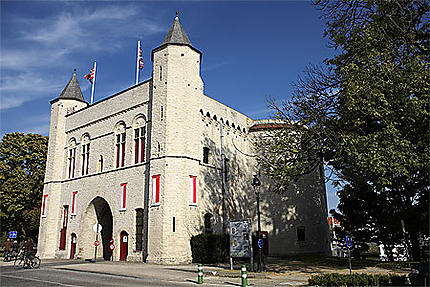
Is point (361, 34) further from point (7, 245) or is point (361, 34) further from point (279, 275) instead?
point (7, 245)

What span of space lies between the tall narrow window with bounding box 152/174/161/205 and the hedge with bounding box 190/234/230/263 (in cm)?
332

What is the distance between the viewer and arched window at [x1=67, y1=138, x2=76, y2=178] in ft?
105

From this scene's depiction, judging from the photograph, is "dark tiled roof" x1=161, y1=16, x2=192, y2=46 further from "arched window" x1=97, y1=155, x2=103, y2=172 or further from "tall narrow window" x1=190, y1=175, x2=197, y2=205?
"arched window" x1=97, y1=155, x2=103, y2=172

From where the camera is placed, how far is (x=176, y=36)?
26.0 meters

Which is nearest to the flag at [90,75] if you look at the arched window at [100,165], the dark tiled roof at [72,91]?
the dark tiled roof at [72,91]

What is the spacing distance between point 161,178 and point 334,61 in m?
12.3

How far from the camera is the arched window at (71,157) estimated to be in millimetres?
31906

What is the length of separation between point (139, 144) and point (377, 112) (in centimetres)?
1676

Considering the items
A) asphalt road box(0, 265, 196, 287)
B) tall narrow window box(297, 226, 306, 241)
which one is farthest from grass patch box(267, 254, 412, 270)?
asphalt road box(0, 265, 196, 287)

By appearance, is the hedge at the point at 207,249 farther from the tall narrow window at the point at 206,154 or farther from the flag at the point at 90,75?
the flag at the point at 90,75

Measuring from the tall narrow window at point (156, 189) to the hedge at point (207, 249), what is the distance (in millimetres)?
3323

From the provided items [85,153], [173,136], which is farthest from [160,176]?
[85,153]

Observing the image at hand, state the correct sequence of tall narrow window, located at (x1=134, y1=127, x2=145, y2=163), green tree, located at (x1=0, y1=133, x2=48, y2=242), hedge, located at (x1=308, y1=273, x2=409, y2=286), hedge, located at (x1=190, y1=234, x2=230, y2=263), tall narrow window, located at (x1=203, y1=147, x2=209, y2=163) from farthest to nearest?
green tree, located at (x1=0, y1=133, x2=48, y2=242)
tall narrow window, located at (x1=203, y1=147, x2=209, y2=163)
tall narrow window, located at (x1=134, y1=127, x2=145, y2=163)
hedge, located at (x1=190, y1=234, x2=230, y2=263)
hedge, located at (x1=308, y1=273, x2=409, y2=286)

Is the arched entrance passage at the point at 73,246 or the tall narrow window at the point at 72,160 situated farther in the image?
the tall narrow window at the point at 72,160
